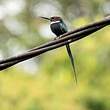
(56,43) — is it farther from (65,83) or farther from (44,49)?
(65,83)

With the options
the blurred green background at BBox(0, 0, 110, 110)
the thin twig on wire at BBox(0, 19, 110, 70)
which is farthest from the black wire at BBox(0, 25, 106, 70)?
the blurred green background at BBox(0, 0, 110, 110)

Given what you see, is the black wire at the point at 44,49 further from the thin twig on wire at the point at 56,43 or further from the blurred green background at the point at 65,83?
the blurred green background at the point at 65,83

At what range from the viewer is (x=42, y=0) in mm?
20078

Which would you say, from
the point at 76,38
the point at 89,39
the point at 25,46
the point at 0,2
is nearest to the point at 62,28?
the point at 76,38

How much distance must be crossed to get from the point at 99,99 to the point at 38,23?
408 inches

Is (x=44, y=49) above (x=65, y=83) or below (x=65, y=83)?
above

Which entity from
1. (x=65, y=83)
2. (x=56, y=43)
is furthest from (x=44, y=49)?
(x=65, y=83)

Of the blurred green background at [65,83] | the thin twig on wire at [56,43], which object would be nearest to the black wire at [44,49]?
the thin twig on wire at [56,43]

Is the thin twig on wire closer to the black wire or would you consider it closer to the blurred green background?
the black wire

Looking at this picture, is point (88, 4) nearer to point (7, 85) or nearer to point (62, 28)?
point (7, 85)

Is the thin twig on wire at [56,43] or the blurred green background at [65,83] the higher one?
the thin twig on wire at [56,43]

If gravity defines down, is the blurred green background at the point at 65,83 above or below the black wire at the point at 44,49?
below

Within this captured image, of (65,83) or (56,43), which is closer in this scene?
(56,43)

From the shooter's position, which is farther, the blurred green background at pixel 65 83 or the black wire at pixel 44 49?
the blurred green background at pixel 65 83
